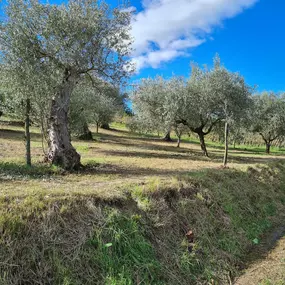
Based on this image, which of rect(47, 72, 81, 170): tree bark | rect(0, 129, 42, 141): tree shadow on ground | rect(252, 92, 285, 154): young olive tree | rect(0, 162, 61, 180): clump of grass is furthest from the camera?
rect(252, 92, 285, 154): young olive tree

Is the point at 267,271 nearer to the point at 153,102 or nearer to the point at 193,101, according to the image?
the point at 193,101

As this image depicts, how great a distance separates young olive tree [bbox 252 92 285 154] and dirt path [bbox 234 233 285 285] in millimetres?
32048

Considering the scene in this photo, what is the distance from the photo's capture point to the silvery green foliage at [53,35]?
32.1 feet

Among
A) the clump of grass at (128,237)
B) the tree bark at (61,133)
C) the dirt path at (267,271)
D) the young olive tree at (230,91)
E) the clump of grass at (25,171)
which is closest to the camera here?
the clump of grass at (128,237)

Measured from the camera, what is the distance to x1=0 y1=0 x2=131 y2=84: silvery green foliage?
9.78 metres

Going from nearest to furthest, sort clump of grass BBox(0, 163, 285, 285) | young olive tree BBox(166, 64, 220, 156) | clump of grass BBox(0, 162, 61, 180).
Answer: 1. clump of grass BBox(0, 163, 285, 285)
2. clump of grass BBox(0, 162, 61, 180)
3. young olive tree BBox(166, 64, 220, 156)

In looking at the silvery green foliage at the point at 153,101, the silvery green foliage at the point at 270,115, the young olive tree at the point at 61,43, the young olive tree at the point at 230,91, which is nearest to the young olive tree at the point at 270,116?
the silvery green foliage at the point at 270,115

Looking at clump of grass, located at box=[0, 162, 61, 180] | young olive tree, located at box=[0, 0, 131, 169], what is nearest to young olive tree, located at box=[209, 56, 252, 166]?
young olive tree, located at box=[0, 0, 131, 169]

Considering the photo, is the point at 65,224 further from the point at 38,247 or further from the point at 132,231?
the point at 132,231

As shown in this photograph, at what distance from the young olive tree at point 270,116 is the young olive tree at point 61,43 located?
30.5 meters

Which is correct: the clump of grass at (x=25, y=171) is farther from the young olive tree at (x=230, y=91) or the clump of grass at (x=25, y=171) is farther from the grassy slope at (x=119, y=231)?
the young olive tree at (x=230, y=91)

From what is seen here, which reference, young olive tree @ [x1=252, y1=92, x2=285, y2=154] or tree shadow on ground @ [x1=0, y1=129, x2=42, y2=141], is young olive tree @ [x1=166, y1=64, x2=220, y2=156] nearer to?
tree shadow on ground @ [x1=0, y1=129, x2=42, y2=141]

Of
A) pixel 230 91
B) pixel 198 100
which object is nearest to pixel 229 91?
pixel 230 91

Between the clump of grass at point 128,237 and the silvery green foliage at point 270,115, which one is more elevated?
the silvery green foliage at point 270,115
